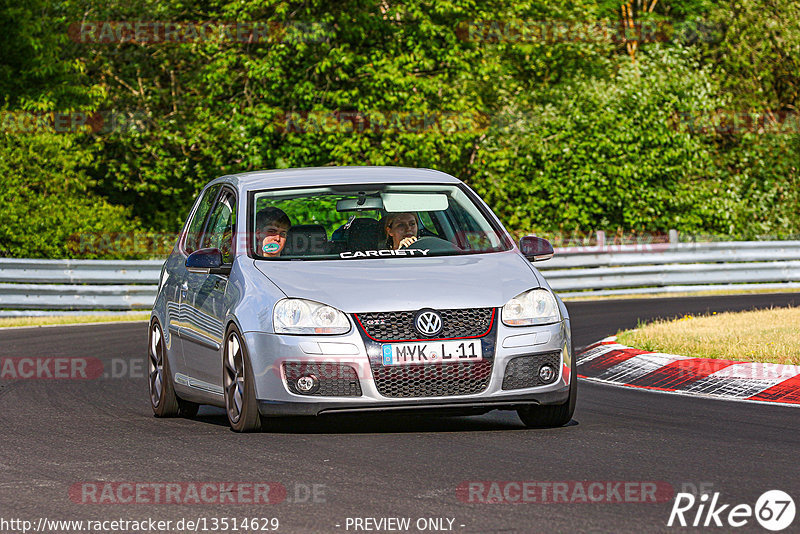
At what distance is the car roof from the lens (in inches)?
381

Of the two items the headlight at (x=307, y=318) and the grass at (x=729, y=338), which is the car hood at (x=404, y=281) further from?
the grass at (x=729, y=338)

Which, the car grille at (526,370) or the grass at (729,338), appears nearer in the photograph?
the car grille at (526,370)

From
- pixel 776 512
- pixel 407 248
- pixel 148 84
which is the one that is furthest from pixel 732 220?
pixel 776 512

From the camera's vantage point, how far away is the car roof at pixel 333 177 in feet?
31.8

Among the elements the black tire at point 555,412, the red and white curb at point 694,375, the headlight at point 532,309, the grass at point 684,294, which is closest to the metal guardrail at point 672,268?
the grass at point 684,294

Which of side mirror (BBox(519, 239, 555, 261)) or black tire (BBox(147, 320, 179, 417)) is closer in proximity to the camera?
side mirror (BBox(519, 239, 555, 261))

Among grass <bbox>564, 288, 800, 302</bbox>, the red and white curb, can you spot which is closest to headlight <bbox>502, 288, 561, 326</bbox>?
the red and white curb

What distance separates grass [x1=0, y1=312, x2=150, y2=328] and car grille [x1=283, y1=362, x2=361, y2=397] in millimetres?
13575

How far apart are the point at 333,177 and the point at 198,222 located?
1.41 metres

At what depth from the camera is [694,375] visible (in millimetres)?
11656

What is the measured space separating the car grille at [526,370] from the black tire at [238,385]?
147 cm

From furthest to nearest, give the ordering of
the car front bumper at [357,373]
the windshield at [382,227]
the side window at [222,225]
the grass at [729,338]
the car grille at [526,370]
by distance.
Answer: the grass at [729,338], the side window at [222,225], the windshield at [382,227], the car grille at [526,370], the car front bumper at [357,373]

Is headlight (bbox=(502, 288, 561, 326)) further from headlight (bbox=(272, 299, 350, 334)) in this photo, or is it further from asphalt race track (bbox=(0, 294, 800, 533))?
headlight (bbox=(272, 299, 350, 334))

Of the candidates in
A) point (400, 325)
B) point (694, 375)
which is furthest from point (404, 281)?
point (694, 375)
